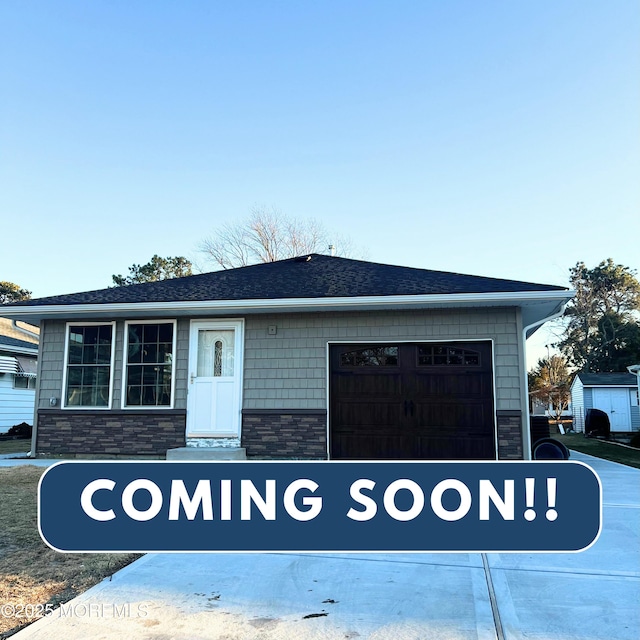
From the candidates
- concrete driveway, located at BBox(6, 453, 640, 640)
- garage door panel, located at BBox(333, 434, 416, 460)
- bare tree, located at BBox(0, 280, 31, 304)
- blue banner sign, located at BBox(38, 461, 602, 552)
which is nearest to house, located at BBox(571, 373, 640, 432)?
garage door panel, located at BBox(333, 434, 416, 460)

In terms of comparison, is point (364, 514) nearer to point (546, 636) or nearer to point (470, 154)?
point (546, 636)

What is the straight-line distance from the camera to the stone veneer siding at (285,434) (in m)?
7.79

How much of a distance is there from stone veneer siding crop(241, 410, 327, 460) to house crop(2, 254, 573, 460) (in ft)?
0.05

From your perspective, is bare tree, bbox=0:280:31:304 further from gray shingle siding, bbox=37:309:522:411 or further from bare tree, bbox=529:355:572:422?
bare tree, bbox=529:355:572:422

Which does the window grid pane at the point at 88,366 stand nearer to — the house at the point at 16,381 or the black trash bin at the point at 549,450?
the black trash bin at the point at 549,450

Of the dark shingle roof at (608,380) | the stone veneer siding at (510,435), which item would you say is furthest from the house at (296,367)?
the dark shingle roof at (608,380)

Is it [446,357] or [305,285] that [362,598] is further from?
[305,285]

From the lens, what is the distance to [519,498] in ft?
5.84

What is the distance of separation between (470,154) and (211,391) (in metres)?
8.44

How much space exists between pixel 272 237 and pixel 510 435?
19.6 m

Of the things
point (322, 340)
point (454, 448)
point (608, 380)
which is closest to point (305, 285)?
point (322, 340)

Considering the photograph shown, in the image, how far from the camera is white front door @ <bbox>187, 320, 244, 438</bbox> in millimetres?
8062

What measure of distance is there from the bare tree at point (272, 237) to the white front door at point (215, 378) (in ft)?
55.9

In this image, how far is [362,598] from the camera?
9.02 feet
